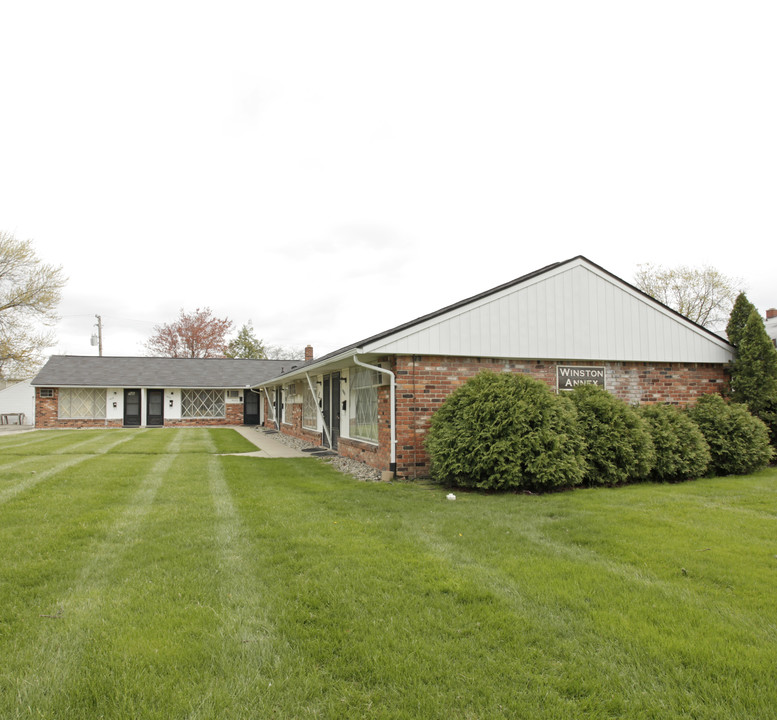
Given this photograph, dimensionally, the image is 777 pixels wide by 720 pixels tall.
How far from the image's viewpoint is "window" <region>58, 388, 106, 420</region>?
80.8ft

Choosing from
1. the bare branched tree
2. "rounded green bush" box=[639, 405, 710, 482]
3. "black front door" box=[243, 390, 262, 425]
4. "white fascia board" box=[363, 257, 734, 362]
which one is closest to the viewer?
"rounded green bush" box=[639, 405, 710, 482]

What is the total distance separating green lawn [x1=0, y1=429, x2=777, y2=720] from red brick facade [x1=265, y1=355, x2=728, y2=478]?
2557 mm

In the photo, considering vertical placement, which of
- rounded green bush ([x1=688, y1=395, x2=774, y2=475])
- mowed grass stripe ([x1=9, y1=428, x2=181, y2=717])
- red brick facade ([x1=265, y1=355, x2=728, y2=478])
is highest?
red brick facade ([x1=265, y1=355, x2=728, y2=478])

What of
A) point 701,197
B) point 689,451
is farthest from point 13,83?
point 701,197

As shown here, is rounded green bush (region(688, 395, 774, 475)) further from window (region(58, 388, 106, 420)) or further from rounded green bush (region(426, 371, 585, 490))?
window (region(58, 388, 106, 420))

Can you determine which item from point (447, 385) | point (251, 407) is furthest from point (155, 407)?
point (447, 385)

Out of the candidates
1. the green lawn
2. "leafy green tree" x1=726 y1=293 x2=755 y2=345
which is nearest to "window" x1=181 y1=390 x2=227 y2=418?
the green lawn

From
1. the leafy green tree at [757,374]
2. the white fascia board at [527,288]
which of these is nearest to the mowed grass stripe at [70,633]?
the white fascia board at [527,288]

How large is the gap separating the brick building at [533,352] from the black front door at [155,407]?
59.4 feet

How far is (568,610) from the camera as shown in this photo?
10.8 feet

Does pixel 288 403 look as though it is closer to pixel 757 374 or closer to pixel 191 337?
pixel 757 374

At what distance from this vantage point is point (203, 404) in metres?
27.0

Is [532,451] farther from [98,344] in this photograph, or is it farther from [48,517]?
[98,344]

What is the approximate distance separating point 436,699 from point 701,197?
13108 millimetres
